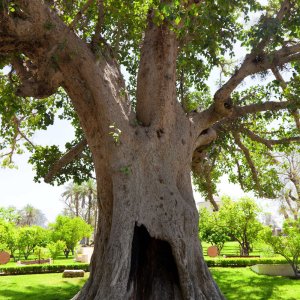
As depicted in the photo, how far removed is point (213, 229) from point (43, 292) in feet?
62.3

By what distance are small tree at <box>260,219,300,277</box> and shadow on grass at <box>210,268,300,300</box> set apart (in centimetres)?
112

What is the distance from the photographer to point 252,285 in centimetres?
1341

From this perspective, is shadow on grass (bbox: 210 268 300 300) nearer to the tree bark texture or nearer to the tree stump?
the tree bark texture

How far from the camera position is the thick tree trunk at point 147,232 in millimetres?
6758

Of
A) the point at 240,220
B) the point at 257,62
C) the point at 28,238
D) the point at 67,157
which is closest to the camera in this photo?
the point at 257,62

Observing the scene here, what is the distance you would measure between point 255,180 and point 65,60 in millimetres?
7441

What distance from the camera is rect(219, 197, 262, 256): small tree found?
25.3 m

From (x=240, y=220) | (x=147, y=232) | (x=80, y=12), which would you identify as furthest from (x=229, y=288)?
(x=240, y=220)

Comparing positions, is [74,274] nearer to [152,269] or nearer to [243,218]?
[152,269]

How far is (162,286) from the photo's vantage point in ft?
23.4

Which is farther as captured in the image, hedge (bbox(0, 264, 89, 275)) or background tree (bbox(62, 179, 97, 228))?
background tree (bbox(62, 179, 97, 228))

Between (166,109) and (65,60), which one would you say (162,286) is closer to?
(166,109)

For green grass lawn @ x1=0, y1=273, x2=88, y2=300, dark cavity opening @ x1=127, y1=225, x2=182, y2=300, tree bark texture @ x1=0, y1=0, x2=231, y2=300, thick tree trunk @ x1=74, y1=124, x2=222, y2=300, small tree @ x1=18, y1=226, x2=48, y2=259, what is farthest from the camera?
small tree @ x1=18, y1=226, x2=48, y2=259

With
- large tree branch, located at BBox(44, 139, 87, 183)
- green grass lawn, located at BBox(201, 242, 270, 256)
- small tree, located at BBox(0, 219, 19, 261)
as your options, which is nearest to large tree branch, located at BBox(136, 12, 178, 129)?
large tree branch, located at BBox(44, 139, 87, 183)
